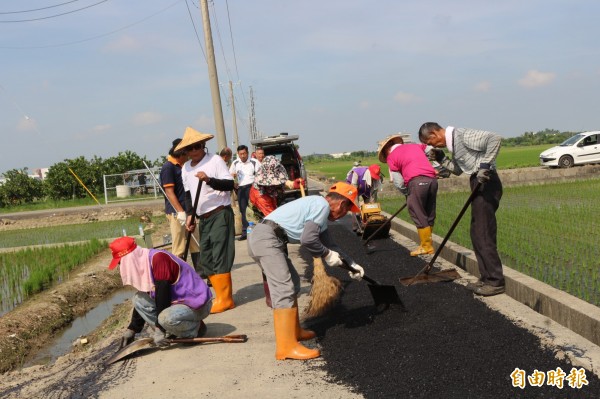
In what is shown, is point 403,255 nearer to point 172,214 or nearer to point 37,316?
point 172,214

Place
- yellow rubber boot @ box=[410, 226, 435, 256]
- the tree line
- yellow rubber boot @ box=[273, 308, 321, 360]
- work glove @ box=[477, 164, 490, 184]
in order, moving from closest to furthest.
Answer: yellow rubber boot @ box=[273, 308, 321, 360] < work glove @ box=[477, 164, 490, 184] < yellow rubber boot @ box=[410, 226, 435, 256] < the tree line

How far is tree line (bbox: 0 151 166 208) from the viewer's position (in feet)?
104

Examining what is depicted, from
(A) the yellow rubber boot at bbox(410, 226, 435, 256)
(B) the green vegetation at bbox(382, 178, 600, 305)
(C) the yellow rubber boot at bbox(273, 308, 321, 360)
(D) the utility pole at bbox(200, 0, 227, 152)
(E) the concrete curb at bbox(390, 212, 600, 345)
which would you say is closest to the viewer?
(E) the concrete curb at bbox(390, 212, 600, 345)

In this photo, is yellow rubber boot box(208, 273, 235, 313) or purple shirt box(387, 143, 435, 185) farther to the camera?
purple shirt box(387, 143, 435, 185)

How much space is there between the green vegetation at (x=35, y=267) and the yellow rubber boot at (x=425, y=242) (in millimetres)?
5261

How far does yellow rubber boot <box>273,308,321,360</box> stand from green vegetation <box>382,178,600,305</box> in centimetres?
230

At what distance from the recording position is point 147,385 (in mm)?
A: 3848

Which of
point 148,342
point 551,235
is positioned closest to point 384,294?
point 148,342

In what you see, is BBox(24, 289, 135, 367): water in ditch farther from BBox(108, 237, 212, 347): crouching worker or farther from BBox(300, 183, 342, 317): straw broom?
BBox(300, 183, 342, 317): straw broom

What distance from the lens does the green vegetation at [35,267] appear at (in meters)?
8.01

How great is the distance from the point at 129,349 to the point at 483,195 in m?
3.29

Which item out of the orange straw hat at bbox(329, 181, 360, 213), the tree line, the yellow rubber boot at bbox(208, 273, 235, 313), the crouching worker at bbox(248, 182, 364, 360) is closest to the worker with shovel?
the orange straw hat at bbox(329, 181, 360, 213)

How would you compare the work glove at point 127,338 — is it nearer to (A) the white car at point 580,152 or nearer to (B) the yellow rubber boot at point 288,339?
(B) the yellow rubber boot at point 288,339

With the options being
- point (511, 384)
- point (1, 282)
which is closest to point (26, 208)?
point (1, 282)
